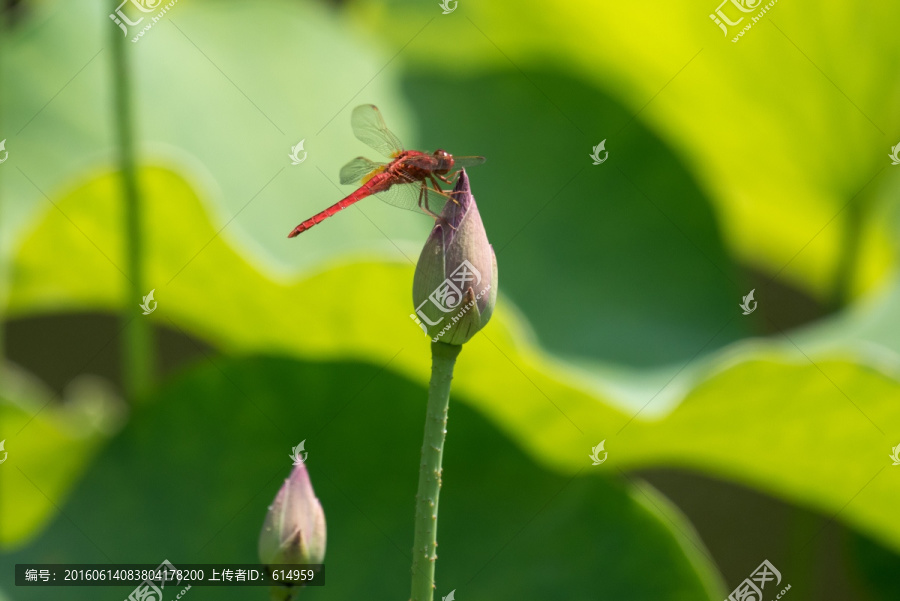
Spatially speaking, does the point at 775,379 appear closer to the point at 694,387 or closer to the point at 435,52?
the point at 694,387

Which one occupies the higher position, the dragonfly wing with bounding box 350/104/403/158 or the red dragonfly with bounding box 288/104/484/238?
the dragonfly wing with bounding box 350/104/403/158

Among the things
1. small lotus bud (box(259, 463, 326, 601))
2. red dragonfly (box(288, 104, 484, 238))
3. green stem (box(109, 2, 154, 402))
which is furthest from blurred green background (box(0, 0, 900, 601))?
small lotus bud (box(259, 463, 326, 601))

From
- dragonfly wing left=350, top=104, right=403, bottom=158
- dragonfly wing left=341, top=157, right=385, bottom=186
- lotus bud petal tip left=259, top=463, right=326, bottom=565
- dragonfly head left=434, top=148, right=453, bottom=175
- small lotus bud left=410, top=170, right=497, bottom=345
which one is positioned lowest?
lotus bud petal tip left=259, top=463, right=326, bottom=565

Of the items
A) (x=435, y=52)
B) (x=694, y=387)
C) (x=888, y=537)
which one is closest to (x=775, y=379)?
(x=694, y=387)

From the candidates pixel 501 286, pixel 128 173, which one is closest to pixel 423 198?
pixel 128 173

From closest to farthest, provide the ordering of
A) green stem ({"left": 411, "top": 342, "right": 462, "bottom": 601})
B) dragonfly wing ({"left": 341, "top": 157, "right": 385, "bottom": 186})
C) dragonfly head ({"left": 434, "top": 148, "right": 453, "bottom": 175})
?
green stem ({"left": 411, "top": 342, "right": 462, "bottom": 601}), dragonfly head ({"left": 434, "top": 148, "right": 453, "bottom": 175}), dragonfly wing ({"left": 341, "top": 157, "right": 385, "bottom": 186})

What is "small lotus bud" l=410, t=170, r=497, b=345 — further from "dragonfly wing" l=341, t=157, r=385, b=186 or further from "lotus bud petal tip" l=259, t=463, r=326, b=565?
"dragonfly wing" l=341, t=157, r=385, b=186

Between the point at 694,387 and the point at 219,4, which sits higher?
the point at 219,4
